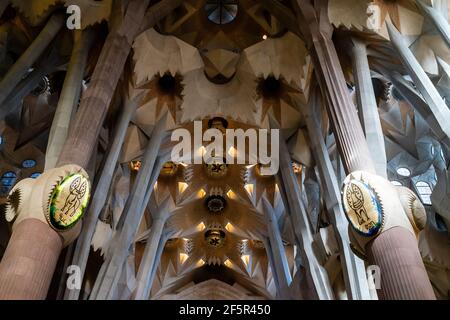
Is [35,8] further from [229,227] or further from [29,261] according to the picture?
[229,227]

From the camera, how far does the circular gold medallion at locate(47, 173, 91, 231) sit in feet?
22.9

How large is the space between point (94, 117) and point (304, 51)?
288 inches

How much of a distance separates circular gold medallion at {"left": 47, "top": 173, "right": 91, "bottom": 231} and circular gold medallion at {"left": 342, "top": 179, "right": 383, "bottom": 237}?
4.37m

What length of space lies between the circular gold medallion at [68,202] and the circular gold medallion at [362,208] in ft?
14.3

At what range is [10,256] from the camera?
640cm

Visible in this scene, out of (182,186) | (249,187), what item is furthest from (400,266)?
(182,186)

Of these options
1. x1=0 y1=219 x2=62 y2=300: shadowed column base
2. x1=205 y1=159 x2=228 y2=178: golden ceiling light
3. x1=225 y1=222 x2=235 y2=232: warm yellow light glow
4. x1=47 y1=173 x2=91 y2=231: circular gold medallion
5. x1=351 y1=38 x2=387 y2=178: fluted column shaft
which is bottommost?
x1=0 y1=219 x2=62 y2=300: shadowed column base

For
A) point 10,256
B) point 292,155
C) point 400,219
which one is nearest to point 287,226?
point 292,155

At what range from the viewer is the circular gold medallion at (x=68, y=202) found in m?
6.97

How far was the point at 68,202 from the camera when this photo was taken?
7184 mm

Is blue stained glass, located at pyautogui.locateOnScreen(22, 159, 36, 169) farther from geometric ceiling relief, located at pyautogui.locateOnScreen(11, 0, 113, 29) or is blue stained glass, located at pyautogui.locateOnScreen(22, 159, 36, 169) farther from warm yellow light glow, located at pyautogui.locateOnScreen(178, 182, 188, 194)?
warm yellow light glow, located at pyautogui.locateOnScreen(178, 182, 188, 194)

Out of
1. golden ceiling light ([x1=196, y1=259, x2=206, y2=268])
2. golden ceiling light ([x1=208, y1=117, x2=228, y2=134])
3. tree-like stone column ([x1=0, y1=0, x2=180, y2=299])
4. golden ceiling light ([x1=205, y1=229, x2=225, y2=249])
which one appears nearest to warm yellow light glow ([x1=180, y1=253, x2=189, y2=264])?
golden ceiling light ([x1=196, y1=259, x2=206, y2=268])

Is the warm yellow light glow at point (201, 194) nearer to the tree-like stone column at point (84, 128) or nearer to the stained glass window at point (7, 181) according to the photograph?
the stained glass window at point (7, 181)

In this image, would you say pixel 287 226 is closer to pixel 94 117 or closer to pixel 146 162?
pixel 146 162
